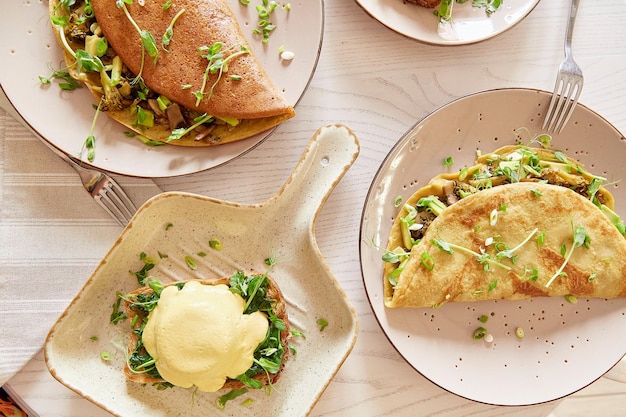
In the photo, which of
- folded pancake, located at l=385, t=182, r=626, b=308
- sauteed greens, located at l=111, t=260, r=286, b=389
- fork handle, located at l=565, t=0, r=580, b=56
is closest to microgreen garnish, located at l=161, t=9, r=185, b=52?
sauteed greens, located at l=111, t=260, r=286, b=389

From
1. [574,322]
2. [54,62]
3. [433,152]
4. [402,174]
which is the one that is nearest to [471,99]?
[433,152]

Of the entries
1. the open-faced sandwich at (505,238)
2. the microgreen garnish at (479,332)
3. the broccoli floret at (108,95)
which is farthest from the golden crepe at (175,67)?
the microgreen garnish at (479,332)

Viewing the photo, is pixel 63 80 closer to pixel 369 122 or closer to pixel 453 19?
pixel 369 122

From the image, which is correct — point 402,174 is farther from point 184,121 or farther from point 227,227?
point 184,121

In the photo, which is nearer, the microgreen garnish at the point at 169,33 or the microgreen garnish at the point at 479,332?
the microgreen garnish at the point at 169,33

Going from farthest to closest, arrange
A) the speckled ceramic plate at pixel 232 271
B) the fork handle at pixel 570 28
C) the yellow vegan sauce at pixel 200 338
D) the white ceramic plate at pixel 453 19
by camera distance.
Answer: the fork handle at pixel 570 28, the white ceramic plate at pixel 453 19, the speckled ceramic plate at pixel 232 271, the yellow vegan sauce at pixel 200 338

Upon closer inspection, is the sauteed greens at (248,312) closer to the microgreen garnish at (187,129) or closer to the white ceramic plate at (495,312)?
the white ceramic plate at (495,312)

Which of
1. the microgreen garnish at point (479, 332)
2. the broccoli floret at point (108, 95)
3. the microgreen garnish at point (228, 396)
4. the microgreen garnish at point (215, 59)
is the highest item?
the microgreen garnish at point (215, 59)

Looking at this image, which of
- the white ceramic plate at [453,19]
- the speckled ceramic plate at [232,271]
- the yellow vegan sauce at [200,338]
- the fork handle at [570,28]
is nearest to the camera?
the yellow vegan sauce at [200,338]
